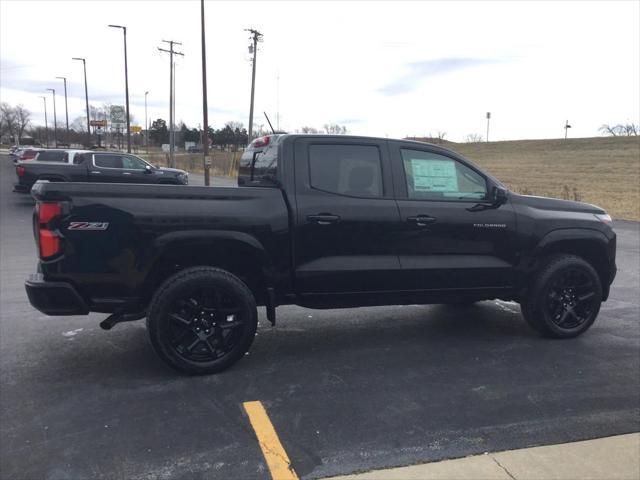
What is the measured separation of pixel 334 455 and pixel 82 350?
2720 mm

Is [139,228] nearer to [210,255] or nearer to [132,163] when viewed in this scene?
[210,255]

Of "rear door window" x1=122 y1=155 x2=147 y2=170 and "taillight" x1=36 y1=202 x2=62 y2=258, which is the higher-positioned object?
"rear door window" x1=122 y1=155 x2=147 y2=170

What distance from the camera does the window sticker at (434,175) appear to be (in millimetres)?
4746

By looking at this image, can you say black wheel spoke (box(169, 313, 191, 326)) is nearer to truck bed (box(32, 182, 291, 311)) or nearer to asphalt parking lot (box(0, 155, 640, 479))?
truck bed (box(32, 182, 291, 311))

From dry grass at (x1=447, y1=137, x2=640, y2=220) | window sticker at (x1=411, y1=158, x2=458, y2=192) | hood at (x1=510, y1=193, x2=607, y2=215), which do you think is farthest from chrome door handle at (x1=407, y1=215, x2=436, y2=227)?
dry grass at (x1=447, y1=137, x2=640, y2=220)

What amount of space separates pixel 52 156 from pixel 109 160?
2.39m

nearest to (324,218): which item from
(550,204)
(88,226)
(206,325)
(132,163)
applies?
(206,325)

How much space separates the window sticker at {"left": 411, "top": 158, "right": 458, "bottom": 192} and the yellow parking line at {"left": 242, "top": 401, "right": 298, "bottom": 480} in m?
2.32

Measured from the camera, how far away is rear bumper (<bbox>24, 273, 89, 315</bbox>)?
12.5 ft

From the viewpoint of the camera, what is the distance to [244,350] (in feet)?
14.0

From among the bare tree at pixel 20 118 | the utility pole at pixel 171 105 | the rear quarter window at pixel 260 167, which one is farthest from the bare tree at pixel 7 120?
the rear quarter window at pixel 260 167

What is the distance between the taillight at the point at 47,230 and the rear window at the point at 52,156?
57.1 feet

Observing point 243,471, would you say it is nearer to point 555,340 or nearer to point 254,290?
point 254,290

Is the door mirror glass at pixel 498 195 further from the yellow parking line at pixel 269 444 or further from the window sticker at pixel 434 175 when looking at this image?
the yellow parking line at pixel 269 444
